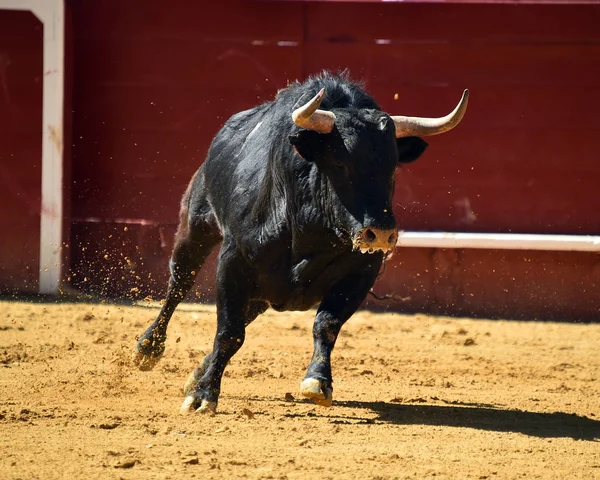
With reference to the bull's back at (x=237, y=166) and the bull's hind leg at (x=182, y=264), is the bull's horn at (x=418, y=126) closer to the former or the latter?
the bull's back at (x=237, y=166)

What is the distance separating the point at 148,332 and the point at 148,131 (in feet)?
8.69

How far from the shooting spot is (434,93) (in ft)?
25.4

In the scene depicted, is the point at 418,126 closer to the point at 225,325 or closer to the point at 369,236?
the point at 369,236

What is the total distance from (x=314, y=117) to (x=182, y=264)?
1.54 meters

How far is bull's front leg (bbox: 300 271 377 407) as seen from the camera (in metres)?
4.13

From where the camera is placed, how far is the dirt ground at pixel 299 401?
353 centimetres

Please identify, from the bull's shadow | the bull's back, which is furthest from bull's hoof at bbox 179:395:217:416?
the bull's back

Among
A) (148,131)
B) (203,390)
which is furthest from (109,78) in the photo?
(203,390)

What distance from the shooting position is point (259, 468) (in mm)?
3406

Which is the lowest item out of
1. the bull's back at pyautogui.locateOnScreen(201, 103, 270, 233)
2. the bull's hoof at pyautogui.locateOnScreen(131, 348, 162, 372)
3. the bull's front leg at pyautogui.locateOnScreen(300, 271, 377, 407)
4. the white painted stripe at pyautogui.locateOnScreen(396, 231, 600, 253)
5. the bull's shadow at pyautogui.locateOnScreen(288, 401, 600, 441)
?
the bull's shadow at pyautogui.locateOnScreen(288, 401, 600, 441)

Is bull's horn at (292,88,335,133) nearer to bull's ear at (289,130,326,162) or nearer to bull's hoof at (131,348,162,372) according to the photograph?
bull's ear at (289,130,326,162)

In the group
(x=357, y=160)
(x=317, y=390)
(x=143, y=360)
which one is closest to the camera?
(x=317, y=390)

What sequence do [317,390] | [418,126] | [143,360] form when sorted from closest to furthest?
[317,390]
[418,126]
[143,360]

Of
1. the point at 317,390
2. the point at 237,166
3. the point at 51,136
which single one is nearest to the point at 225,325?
the point at 317,390
